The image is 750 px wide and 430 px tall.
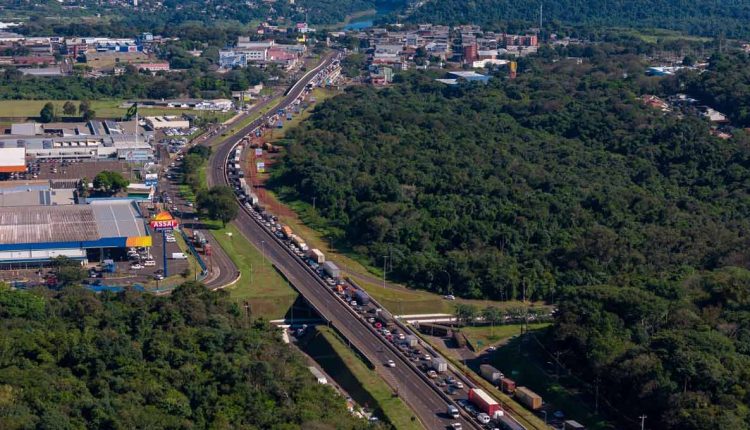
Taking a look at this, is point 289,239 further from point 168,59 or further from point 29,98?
point 168,59

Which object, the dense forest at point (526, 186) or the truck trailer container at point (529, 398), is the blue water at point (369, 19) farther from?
the truck trailer container at point (529, 398)

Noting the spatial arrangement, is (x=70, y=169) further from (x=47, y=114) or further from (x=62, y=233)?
(x=47, y=114)

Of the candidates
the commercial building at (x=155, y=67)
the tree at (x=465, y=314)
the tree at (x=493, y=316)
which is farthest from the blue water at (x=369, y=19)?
the tree at (x=493, y=316)

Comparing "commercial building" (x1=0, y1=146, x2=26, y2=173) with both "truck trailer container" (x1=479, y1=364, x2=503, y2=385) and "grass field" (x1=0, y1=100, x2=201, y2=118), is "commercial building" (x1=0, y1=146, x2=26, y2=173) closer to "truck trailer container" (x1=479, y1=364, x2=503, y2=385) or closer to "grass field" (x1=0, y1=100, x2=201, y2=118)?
"grass field" (x1=0, y1=100, x2=201, y2=118)

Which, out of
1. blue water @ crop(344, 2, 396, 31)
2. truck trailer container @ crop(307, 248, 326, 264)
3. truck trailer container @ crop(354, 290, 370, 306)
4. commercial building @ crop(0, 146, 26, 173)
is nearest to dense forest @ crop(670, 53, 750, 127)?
truck trailer container @ crop(307, 248, 326, 264)

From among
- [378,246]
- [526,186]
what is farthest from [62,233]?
[526,186]

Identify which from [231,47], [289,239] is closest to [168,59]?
[231,47]
